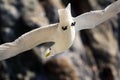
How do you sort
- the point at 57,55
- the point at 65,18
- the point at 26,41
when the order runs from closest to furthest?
1. the point at 65,18
2. the point at 26,41
3. the point at 57,55

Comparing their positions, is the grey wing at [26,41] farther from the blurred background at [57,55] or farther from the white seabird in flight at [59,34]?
the blurred background at [57,55]

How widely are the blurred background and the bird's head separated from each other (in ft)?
6.05

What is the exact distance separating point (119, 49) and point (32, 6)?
101 cm

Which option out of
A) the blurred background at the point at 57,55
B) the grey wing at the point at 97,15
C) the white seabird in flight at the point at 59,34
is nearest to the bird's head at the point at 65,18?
the white seabird in flight at the point at 59,34

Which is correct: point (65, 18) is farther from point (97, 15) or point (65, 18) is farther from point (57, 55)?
point (57, 55)

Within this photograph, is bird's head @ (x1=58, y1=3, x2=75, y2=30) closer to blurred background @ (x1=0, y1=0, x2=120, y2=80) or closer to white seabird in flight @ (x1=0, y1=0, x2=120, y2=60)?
white seabird in flight @ (x1=0, y1=0, x2=120, y2=60)

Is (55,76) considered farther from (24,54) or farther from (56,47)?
(56,47)

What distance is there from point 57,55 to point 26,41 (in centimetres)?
230

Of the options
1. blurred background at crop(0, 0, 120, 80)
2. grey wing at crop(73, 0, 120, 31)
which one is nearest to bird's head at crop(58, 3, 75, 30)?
grey wing at crop(73, 0, 120, 31)

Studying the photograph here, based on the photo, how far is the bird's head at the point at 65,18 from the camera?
96 centimetres

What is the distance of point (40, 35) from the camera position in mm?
1094


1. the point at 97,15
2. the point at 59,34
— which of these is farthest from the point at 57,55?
the point at 59,34

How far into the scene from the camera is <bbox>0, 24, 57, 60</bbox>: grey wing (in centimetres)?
106

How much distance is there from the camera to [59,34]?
104 cm
